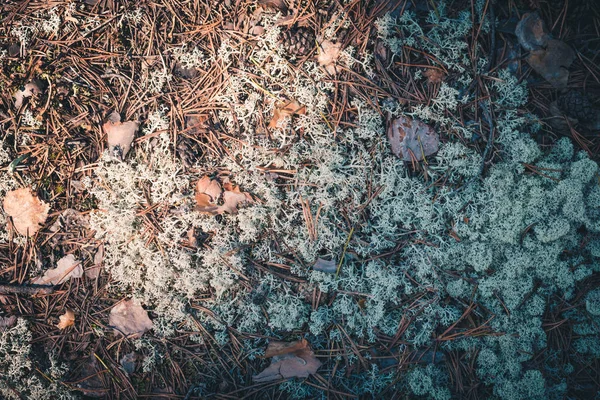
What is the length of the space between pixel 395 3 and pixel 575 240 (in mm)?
2039

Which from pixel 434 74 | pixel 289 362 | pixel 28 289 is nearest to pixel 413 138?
pixel 434 74

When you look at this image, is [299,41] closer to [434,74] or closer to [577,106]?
[434,74]

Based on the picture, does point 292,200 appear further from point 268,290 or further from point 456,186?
point 456,186

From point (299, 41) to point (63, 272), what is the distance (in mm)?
2412

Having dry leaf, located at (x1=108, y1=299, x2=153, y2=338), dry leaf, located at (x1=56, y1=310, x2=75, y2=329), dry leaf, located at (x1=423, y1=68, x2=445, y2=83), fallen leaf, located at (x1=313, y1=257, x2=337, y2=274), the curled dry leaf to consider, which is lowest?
dry leaf, located at (x1=56, y1=310, x2=75, y2=329)

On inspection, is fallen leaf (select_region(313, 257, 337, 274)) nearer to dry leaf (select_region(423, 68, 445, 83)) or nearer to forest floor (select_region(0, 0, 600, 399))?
forest floor (select_region(0, 0, 600, 399))

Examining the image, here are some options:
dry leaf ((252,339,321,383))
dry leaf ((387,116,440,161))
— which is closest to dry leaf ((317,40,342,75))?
dry leaf ((387,116,440,161))

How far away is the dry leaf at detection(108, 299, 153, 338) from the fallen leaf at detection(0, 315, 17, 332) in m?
0.73

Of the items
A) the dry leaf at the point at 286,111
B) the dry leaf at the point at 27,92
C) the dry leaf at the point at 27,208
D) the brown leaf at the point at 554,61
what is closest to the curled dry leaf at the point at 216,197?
the dry leaf at the point at 286,111

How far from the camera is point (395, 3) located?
2531 millimetres

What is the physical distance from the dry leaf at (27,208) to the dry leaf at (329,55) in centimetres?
227

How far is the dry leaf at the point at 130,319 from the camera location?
267 centimetres

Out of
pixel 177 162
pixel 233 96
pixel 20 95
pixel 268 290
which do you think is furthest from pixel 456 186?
pixel 20 95

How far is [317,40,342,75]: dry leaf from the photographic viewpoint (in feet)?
8.37
